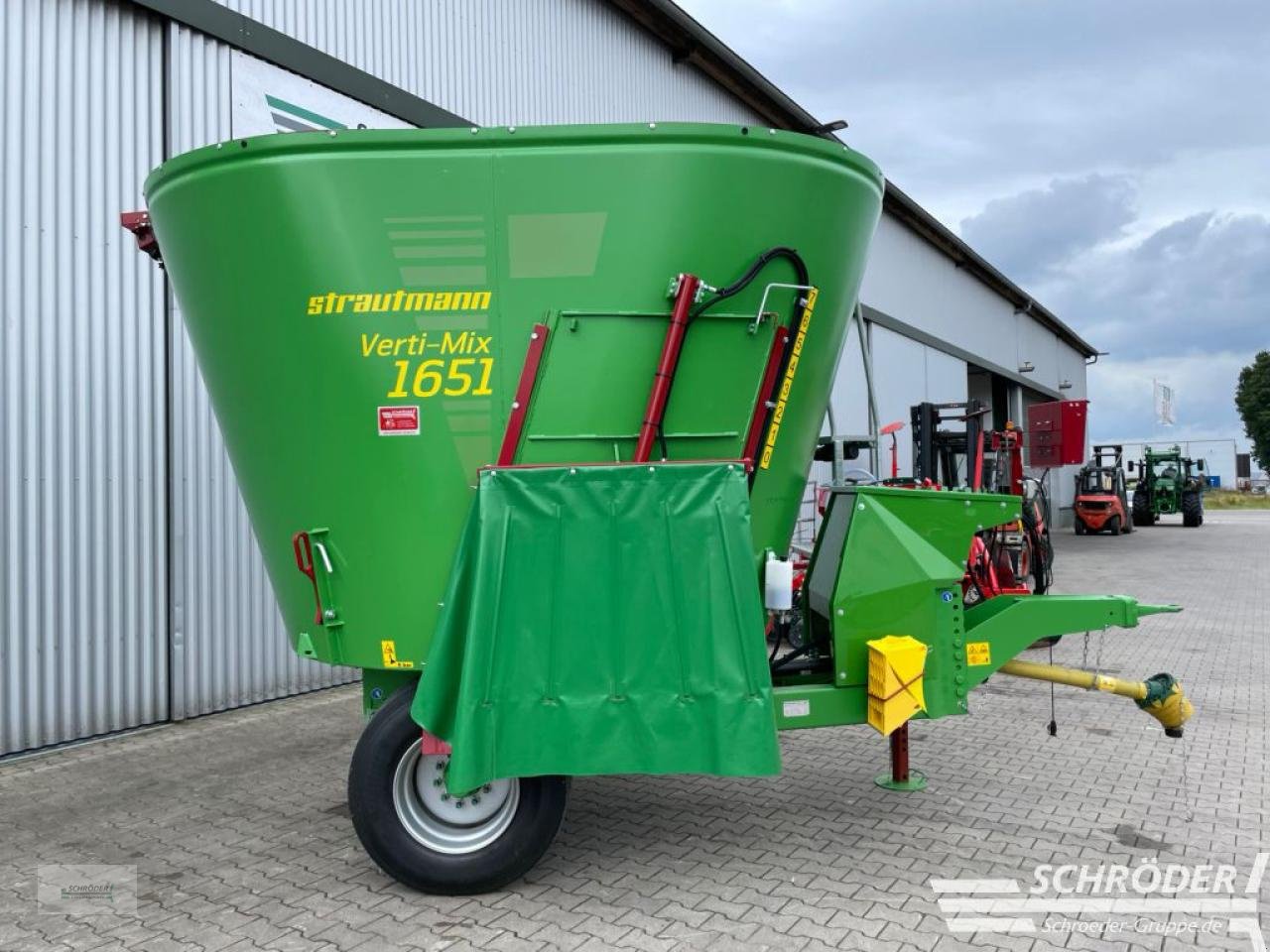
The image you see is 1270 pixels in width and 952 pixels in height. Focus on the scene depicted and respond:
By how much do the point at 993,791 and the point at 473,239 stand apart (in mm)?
3636

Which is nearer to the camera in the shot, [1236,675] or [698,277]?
[698,277]

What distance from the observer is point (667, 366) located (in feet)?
11.8

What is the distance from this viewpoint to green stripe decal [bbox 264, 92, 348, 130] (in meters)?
7.03

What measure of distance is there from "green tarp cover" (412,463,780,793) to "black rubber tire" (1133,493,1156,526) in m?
29.9

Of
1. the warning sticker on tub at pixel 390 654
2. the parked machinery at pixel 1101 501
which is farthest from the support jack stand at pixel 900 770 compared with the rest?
the parked machinery at pixel 1101 501

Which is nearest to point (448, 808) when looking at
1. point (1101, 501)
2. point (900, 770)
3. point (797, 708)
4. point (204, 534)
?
point (797, 708)

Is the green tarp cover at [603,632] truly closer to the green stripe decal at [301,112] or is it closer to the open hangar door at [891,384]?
the green stripe decal at [301,112]

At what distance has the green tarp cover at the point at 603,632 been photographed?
3387 mm

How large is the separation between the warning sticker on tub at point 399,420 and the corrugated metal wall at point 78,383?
11.1ft

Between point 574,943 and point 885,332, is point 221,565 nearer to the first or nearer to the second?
point 574,943

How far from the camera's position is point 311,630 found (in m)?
3.83

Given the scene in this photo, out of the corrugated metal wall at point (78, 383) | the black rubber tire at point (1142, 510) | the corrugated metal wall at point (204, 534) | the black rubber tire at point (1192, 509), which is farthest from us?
the black rubber tire at point (1142, 510)

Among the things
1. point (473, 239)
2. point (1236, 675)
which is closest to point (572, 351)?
point (473, 239)

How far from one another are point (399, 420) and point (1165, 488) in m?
30.7
